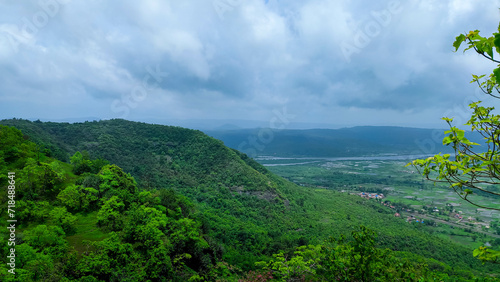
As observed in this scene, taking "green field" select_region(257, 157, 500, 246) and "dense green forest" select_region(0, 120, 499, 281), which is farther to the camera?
"green field" select_region(257, 157, 500, 246)

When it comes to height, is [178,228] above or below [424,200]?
above

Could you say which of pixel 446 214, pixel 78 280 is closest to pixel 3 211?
pixel 78 280

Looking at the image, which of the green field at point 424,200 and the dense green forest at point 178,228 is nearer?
the dense green forest at point 178,228

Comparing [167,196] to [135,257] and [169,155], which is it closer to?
[135,257]

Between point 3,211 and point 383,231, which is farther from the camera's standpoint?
point 383,231

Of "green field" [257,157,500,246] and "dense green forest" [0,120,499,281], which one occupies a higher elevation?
"dense green forest" [0,120,499,281]

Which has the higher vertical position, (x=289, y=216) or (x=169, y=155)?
(x=169, y=155)

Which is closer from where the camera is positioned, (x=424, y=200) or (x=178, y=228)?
(x=178, y=228)

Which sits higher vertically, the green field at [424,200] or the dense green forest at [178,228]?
the dense green forest at [178,228]
